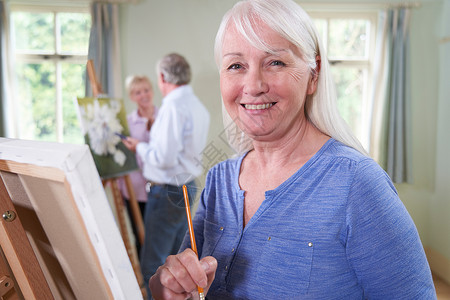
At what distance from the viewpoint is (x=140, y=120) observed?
2332 millimetres

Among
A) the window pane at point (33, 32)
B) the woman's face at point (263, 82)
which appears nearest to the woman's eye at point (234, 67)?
the woman's face at point (263, 82)

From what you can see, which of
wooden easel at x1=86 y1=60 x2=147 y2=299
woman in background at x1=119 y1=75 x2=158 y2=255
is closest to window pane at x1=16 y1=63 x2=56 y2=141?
woman in background at x1=119 y1=75 x2=158 y2=255

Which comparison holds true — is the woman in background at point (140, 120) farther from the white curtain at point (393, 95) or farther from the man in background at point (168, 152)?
the white curtain at point (393, 95)

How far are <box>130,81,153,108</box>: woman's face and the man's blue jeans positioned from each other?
64 cm

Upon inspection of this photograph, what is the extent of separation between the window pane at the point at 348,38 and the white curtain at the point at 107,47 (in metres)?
1.52

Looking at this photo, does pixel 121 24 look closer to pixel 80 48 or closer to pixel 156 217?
pixel 80 48

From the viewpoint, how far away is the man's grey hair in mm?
1909

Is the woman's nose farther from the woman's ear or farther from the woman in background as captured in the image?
the woman in background

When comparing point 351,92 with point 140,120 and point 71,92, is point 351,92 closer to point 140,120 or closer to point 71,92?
point 140,120

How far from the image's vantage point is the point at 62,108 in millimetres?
2977

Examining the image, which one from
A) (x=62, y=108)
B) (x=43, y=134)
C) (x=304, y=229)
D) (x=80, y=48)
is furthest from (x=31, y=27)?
(x=304, y=229)

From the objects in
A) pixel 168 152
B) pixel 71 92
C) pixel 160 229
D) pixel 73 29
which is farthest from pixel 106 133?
pixel 73 29

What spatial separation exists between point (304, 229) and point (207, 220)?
0.20 metres

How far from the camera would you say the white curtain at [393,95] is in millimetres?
2113
